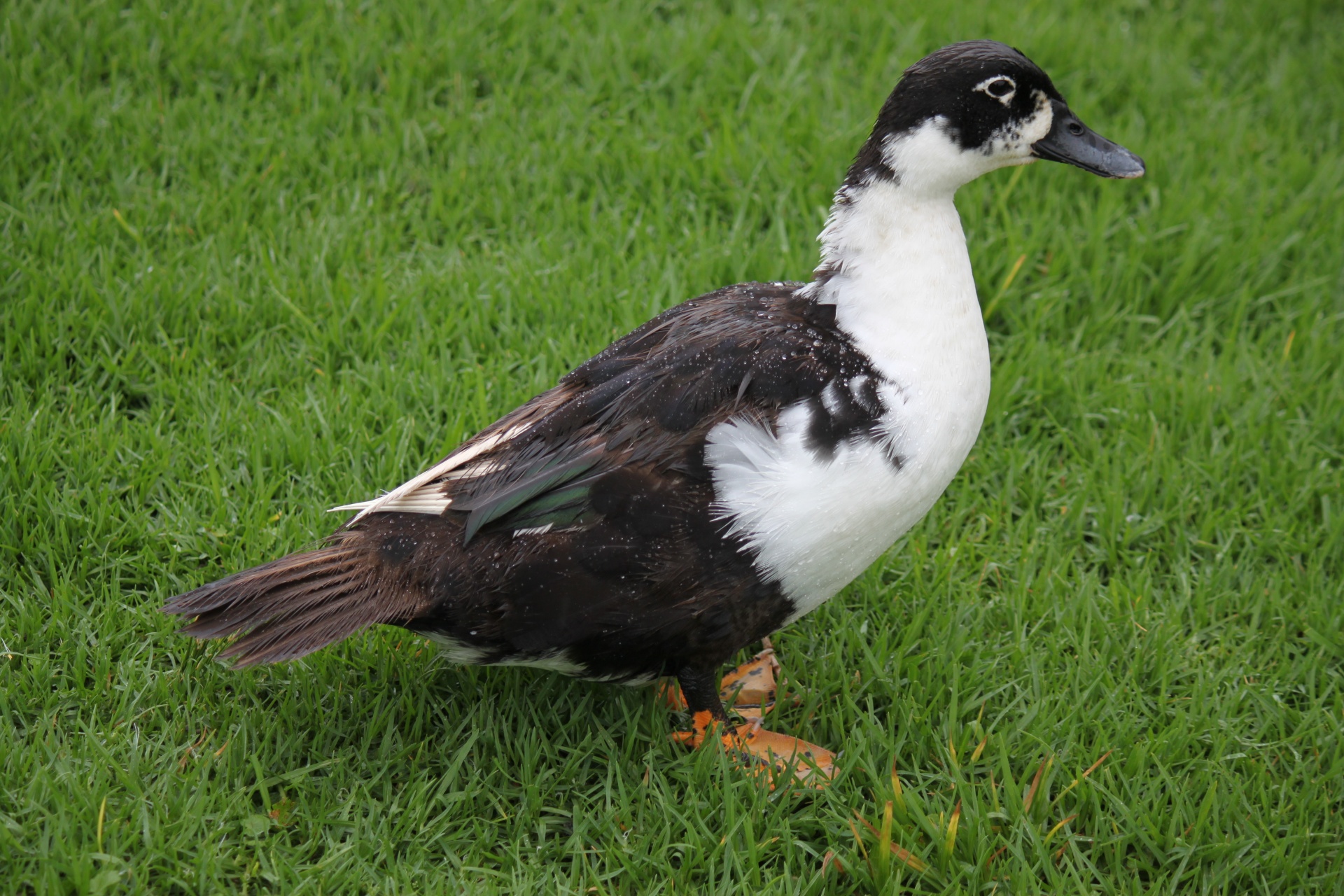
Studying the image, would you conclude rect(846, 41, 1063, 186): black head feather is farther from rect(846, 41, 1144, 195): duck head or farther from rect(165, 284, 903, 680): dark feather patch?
rect(165, 284, 903, 680): dark feather patch

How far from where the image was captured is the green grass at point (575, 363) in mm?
2729

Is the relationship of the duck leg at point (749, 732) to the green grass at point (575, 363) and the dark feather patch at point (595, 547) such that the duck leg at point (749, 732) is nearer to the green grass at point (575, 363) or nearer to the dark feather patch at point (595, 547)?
the green grass at point (575, 363)

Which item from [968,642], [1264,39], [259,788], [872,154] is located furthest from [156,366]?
[1264,39]

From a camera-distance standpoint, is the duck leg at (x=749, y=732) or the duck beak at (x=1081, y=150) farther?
the duck beak at (x=1081, y=150)

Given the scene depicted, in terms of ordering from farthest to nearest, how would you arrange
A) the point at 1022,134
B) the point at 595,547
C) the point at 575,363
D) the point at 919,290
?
the point at 575,363 < the point at 1022,134 < the point at 919,290 < the point at 595,547

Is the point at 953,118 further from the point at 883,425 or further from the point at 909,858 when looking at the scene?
the point at 909,858

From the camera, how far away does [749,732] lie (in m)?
2.97

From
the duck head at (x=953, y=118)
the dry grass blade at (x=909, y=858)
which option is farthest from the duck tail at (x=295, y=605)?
the duck head at (x=953, y=118)

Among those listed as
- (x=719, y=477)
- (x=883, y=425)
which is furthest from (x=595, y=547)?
(x=883, y=425)

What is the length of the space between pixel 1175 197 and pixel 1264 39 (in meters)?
1.61

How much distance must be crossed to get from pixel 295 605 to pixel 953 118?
1883mm

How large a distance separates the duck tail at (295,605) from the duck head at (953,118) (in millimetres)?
1465

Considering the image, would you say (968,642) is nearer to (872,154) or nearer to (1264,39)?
(872,154)

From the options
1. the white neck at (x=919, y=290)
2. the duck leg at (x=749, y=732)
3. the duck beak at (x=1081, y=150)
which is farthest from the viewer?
the duck beak at (x=1081, y=150)
